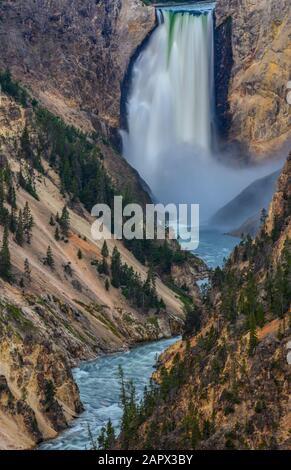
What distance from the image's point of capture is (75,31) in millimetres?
144375

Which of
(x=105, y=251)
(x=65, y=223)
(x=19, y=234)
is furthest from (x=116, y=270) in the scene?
(x=19, y=234)

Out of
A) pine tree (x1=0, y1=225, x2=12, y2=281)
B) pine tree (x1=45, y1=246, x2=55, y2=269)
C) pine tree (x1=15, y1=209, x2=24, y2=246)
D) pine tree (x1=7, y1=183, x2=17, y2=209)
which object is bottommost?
pine tree (x1=0, y1=225, x2=12, y2=281)

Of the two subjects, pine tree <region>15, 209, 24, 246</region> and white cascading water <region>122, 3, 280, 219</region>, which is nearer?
pine tree <region>15, 209, 24, 246</region>

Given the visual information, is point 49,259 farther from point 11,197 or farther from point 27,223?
point 11,197

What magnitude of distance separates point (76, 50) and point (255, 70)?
106 feet

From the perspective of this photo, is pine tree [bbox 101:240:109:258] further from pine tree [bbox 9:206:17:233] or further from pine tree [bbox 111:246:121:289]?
pine tree [bbox 9:206:17:233]

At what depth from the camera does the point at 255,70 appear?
160m

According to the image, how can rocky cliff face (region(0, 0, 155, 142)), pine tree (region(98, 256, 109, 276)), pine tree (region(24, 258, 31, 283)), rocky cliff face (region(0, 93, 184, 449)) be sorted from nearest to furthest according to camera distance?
rocky cliff face (region(0, 93, 184, 449)) → pine tree (region(24, 258, 31, 283)) → pine tree (region(98, 256, 109, 276)) → rocky cliff face (region(0, 0, 155, 142))

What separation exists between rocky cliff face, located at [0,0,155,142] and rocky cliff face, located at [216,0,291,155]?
14.5 metres

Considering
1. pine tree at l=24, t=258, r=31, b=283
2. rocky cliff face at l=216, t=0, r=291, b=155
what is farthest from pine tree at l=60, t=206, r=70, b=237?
rocky cliff face at l=216, t=0, r=291, b=155

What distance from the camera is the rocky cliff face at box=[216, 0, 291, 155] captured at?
15725 centimetres

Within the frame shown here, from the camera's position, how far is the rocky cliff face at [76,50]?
132 meters

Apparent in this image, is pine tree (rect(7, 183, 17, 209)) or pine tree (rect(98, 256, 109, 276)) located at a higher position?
pine tree (rect(7, 183, 17, 209))

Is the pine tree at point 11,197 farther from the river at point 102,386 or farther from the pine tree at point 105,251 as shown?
the river at point 102,386
